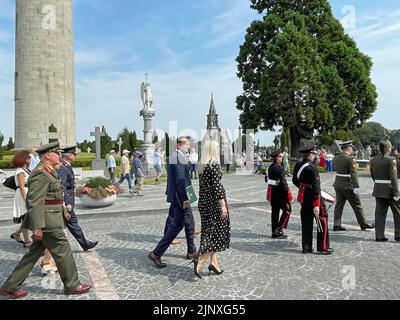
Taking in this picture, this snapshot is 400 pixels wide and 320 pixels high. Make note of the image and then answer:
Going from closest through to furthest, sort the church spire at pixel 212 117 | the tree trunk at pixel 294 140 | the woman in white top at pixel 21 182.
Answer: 1. the woman in white top at pixel 21 182
2. the tree trunk at pixel 294 140
3. the church spire at pixel 212 117

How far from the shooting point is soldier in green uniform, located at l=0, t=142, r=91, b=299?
3.97 m

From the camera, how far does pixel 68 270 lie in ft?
13.6

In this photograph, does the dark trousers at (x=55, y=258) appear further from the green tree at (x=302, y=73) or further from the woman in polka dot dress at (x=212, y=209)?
the green tree at (x=302, y=73)

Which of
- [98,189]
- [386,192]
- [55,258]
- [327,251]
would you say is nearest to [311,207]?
[327,251]

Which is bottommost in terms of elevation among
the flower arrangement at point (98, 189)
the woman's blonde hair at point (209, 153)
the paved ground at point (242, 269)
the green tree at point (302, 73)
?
the paved ground at point (242, 269)

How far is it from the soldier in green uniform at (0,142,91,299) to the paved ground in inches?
11.2

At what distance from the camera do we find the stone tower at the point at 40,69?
109ft

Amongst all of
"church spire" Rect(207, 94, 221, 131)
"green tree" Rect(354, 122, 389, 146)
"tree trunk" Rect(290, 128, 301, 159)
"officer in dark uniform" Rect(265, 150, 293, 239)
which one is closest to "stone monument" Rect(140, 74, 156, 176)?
"tree trunk" Rect(290, 128, 301, 159)

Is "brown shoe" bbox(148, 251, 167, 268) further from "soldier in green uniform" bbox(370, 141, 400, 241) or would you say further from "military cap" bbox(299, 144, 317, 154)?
"soldier in green uniform" bbox(370, 141, 400, 241)

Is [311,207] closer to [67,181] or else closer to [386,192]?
[386,192]

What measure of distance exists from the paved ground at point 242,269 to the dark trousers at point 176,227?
31 centimetres

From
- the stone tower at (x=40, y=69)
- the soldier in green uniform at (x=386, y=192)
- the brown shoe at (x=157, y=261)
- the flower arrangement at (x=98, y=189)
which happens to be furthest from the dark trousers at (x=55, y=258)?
the stone tower at (x=40, y=69)

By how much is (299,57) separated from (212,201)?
86.2ft
